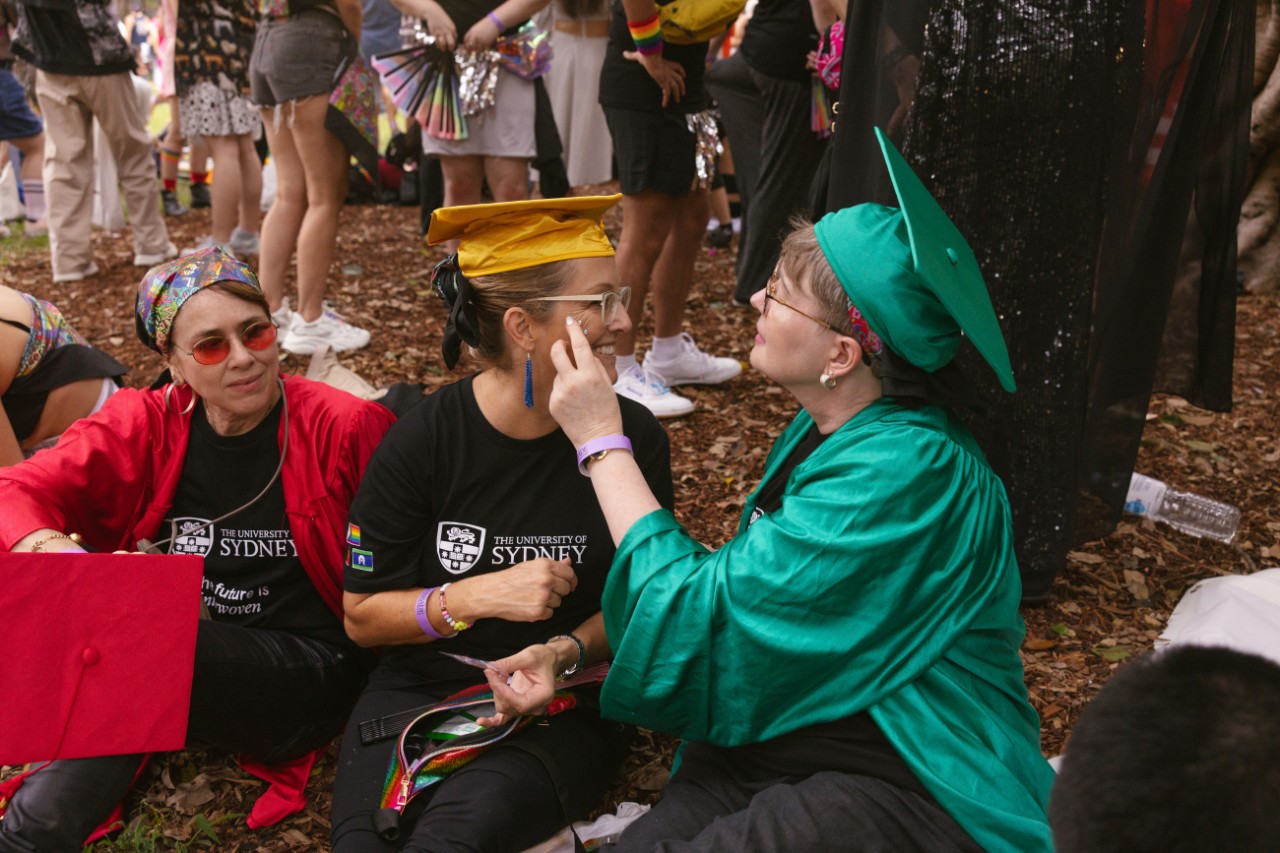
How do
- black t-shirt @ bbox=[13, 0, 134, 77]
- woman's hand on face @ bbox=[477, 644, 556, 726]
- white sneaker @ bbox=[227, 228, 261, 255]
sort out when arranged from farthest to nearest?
1. white sneaker @ bbox=[227, 228, 261, 255]
2. black t-shirt @ bbox=[13, 0, 134, 77]
3. woman's hand on face @ bbox=[477, 644, 556, 726]

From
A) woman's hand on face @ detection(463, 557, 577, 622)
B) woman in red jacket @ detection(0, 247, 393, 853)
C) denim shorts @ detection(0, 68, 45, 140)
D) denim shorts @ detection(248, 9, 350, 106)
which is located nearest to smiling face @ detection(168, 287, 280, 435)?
woman in red jacket @ detection(0, 247, 393, 853)

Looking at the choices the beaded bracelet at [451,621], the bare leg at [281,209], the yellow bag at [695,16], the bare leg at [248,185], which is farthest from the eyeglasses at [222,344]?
the bare leg at [248,185]

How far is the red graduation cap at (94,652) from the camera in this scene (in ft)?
8.21

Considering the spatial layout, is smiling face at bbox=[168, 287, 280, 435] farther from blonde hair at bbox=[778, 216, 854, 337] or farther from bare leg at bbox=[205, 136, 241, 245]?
bare leg at bbox=[205, 136, 241, 245]

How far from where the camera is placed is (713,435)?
5012 millimetres

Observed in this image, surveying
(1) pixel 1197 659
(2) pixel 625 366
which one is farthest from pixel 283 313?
(1) pixel 1197 659

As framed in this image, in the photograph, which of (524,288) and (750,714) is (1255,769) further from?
(524,288)

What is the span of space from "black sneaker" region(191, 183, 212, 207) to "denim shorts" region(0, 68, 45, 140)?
5.23ft

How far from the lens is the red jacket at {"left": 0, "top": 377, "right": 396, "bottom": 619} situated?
2.89 meters

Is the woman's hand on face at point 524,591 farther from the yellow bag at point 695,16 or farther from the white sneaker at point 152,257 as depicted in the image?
the white sneaker at point 152,257

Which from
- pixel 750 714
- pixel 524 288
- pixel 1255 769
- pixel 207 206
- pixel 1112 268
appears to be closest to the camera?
pixel 1255 769

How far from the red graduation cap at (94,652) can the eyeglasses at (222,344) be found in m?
0.54

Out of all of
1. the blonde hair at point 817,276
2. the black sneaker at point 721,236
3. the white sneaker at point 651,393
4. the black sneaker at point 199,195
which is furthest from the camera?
the black sneaker at point 199,195

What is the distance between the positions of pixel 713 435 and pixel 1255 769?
12.4 ft
